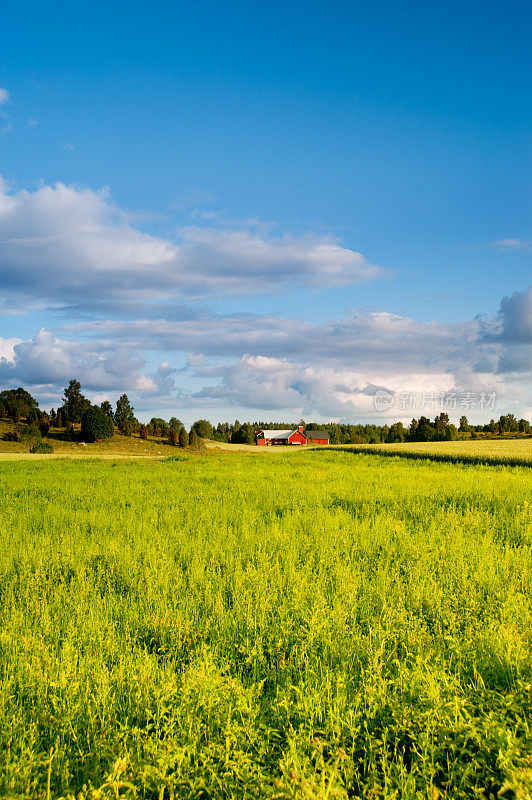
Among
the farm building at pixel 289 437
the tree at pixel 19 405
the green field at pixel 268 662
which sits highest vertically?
the tree at pixel 19 405

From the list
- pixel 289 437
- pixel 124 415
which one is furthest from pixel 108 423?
pixel 289 437

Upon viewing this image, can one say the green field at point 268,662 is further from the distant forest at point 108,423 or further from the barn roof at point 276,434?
the barn roof at point 276,434

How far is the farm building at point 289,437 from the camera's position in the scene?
12162 centimetres

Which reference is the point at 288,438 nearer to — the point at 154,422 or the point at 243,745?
the point at 154,422

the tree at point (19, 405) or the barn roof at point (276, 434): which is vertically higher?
the tree at point (19, 405)

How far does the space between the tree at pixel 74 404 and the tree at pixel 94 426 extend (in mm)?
7323

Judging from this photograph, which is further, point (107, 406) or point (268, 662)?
point (107, 406)

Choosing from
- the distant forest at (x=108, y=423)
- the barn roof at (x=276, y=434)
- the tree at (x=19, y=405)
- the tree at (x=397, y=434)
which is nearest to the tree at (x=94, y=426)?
the distant forest at (x=108, y=423)

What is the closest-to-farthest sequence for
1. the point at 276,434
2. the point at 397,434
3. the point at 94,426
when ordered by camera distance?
the point at 94,426 → the point at 397,434 → the point at 276,434

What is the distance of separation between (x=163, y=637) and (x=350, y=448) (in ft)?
151

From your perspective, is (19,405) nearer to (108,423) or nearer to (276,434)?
(108,423)

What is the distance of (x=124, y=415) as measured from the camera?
265 feet

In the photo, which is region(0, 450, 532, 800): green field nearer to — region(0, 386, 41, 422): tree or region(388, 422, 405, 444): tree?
region(0, 386, 41, 422): tree

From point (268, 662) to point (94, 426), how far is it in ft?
215
